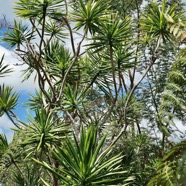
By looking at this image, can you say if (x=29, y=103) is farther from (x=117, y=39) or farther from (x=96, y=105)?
(x=117, y=39)

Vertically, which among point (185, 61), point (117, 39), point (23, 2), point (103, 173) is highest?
point (23, 2)

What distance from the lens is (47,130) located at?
19.5 feet

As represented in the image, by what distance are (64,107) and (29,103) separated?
1.44 m

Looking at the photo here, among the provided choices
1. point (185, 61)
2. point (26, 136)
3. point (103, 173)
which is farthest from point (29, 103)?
point (185, 61)

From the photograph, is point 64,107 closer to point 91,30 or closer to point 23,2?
point 91,30

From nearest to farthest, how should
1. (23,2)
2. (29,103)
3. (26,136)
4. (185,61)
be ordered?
(185,61), (26,136), (23,2), (29,103)

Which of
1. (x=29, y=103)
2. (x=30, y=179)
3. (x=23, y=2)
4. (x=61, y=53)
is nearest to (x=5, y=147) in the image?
(x=30, y=179)

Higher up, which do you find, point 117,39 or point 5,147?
point 117,39

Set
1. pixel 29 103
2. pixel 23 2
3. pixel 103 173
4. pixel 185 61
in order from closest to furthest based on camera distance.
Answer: pixel 185 61
pixel 103 173
pixel 23 2
pixel 29 103

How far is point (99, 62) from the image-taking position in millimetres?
7039

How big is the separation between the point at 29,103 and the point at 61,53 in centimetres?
129

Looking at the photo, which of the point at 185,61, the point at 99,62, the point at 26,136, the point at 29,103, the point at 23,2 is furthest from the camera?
the point at 29,103

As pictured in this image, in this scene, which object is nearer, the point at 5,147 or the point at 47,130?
the point at 47,130

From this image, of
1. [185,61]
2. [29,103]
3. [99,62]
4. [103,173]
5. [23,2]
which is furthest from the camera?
[29,103]
